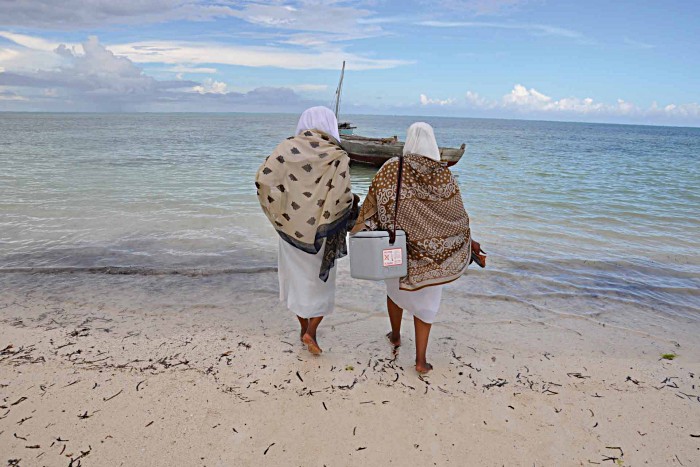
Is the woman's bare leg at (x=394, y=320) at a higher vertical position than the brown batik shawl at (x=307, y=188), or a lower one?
lower

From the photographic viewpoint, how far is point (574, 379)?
315cm

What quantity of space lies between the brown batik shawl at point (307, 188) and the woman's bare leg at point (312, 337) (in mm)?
608

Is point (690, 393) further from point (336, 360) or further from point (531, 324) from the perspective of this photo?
point (336, 360)

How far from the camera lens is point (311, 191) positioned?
9.53 feet

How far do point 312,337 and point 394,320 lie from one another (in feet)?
2.01

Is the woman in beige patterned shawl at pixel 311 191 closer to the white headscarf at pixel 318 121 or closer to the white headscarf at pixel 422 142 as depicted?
the white headscarf at pixel 318 121

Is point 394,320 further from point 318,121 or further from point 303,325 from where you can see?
point 318,121

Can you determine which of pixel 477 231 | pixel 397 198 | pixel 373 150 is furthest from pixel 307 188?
pixel 373 150

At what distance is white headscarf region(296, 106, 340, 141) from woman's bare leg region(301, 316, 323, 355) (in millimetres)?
1288

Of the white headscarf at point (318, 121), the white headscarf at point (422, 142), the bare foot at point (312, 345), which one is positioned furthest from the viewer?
the bare foot at point (312, 345)

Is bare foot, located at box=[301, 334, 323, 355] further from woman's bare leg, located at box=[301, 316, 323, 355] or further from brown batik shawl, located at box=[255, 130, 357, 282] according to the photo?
brown batik shawl, located at box=[255, 130, 357, 282]

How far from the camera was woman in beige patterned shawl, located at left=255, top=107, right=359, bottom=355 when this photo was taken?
2885 millimetres

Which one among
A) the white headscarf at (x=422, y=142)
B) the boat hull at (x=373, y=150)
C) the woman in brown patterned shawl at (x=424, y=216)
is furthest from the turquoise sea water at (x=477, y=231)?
the boat hull at (x=373, y=150)

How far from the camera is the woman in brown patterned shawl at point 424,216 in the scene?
2.79 metres
